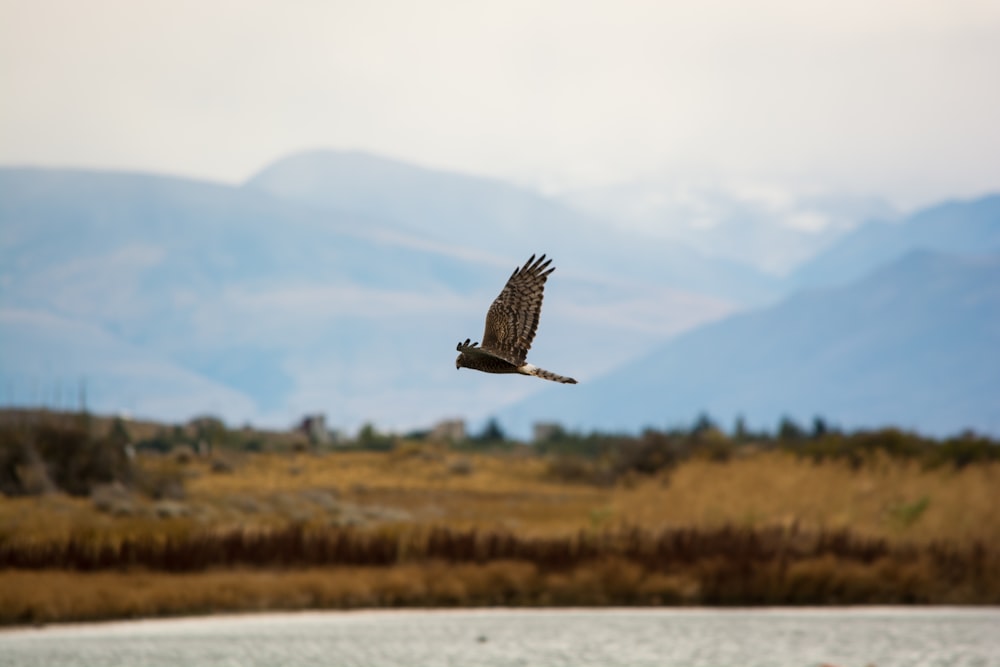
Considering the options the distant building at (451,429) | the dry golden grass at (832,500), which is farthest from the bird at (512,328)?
the distant building at (451,429)

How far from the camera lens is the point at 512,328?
1459cm

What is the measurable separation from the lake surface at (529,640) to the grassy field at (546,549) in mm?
592

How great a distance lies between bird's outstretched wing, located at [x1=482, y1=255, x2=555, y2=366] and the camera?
14344 mm

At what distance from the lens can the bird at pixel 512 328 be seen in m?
13.8

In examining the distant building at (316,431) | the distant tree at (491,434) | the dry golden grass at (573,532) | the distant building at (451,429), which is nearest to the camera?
the dry golden grass at (573,532)

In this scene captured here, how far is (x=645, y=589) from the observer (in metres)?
35.3

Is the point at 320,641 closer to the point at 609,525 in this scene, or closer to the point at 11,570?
the point at 11,570

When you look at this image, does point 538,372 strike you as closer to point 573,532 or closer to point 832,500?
point 573,532

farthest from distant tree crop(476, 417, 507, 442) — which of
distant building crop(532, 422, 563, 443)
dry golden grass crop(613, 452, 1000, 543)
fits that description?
dry golden grass crop(613, 452, 1000, 543)

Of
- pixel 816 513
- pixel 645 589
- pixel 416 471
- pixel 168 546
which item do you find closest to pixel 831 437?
pixel 416 471

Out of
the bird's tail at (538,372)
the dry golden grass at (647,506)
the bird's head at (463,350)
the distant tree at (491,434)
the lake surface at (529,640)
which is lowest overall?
the lake surface at (529,640)

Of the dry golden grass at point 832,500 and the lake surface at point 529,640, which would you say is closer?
the lake surface at point 529,640

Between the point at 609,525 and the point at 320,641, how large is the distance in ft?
45.1

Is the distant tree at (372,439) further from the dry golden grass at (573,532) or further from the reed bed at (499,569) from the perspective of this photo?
the reed bed at (499,569)
